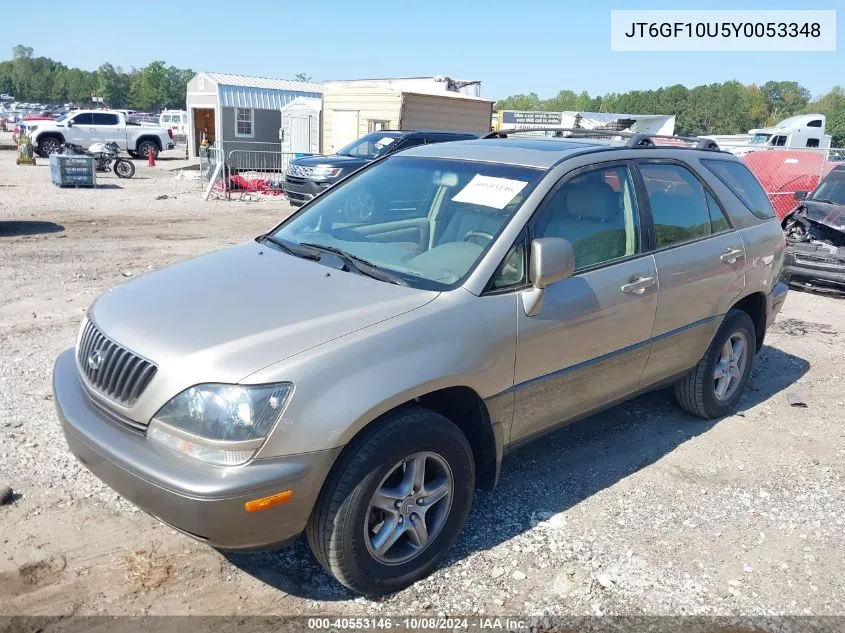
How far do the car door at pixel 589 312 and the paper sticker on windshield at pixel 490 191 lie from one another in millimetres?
181

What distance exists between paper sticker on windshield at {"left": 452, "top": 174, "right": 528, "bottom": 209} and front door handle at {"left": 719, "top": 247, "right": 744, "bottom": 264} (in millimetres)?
1745

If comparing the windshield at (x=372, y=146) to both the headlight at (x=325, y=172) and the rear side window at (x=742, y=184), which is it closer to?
the headlight at (x=325, y=172)

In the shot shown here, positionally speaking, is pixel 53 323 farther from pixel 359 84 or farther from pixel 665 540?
pixel 359 84

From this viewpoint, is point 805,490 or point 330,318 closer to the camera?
point 330,318

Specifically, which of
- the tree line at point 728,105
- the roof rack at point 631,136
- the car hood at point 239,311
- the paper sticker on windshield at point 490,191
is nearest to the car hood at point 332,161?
the roof rack at point 631,136

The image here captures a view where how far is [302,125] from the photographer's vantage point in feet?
87.2

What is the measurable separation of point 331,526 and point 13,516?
1.79m

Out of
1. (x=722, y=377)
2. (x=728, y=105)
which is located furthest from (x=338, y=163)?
(x=728, y=105)

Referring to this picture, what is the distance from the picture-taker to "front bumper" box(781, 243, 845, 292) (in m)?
9.03

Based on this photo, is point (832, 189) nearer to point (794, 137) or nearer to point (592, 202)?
point (592, 202)

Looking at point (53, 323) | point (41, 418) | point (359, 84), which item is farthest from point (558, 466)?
point (359, 84)

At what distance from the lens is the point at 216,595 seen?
302 centimetres

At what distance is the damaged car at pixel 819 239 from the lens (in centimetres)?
912

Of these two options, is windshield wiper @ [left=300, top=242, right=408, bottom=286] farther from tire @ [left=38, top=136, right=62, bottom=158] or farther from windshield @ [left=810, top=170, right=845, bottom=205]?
tire @ [left=38, top=136, right=62, bottom=158]
